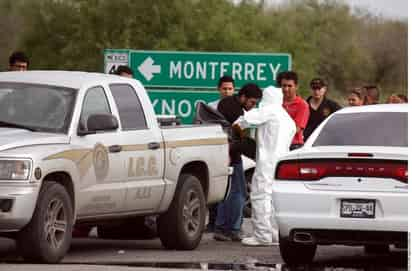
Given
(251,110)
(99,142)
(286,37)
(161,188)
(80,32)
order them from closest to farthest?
(99,142) < (161,188) < (251,110) < (80,32) < (286,37)

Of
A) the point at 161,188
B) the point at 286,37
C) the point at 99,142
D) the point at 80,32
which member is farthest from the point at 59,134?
the point at 286,37

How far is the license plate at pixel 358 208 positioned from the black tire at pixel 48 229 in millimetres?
2465

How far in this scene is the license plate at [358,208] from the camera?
14.3 m

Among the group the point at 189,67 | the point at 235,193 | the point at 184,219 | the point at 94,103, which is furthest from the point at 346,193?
the point at 189,67

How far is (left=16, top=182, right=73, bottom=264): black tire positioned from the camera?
14.2 metres

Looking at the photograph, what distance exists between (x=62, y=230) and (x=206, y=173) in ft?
10.3

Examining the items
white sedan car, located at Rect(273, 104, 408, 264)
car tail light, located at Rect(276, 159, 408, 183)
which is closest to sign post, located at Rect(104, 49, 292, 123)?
white sedan car, located at Rect(273, 104, 408, 264)

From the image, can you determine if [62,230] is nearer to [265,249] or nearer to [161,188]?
[161,188]

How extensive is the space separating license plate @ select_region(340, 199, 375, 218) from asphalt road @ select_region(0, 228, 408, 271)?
744 millimetres

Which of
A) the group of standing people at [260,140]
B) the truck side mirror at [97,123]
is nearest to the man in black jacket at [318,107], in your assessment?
the group of standing people at [260,140]

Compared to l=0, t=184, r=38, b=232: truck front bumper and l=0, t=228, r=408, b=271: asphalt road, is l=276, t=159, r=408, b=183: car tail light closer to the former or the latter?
l=0, t=228, r=408, b=271: asphalt road

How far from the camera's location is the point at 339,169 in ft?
47.5

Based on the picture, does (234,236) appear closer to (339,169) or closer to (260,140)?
(260,140)

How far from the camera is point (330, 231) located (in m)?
14.4
